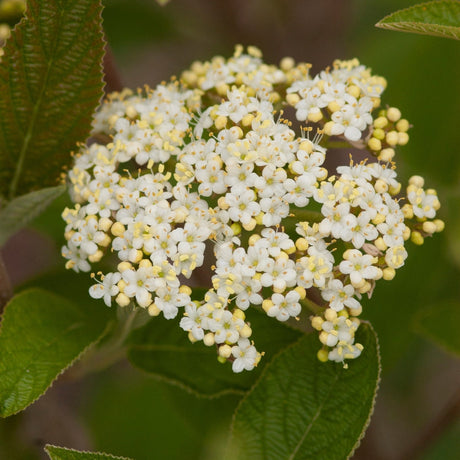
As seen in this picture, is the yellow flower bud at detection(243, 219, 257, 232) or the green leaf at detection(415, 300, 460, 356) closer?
the yellow flower bud at detection(243, 219, 257, 232)

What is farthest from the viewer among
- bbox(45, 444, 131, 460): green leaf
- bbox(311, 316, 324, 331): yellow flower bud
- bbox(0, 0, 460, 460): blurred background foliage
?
A: bbox(0, 0, 460, 460): blurred background foliage

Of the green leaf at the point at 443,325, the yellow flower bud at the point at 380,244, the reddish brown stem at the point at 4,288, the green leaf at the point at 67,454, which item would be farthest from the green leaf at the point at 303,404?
the reddish brown stem at the point at 4,288

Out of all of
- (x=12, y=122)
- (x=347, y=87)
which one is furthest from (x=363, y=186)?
(x=12, y=122)

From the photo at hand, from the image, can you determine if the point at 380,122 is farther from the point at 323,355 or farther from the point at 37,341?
the point at 37,341

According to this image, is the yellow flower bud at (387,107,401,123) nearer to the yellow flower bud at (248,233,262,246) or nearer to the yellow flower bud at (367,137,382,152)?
the yellow flower bud at (367,137,382,152)

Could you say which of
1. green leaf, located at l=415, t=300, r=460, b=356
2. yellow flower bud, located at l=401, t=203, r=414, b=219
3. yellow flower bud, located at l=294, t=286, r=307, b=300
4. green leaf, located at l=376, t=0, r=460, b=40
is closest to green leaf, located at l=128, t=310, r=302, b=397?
yellow flower bud, located at l=294, t=286, r=307, b=300

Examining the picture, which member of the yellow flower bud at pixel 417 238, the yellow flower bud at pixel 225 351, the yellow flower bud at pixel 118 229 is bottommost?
the yellow flower bud at pixel 225 351

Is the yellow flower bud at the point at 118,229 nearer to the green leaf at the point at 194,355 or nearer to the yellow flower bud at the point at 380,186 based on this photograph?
the green leaf at the point at 194,355
